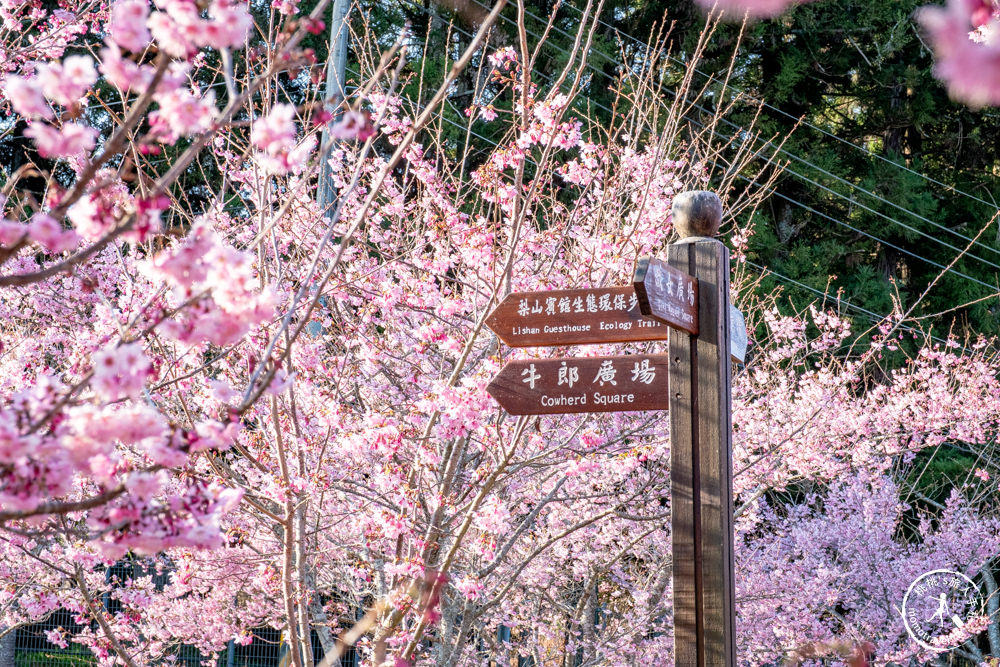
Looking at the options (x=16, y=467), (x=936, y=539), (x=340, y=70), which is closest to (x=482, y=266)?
(x=340, y=70)

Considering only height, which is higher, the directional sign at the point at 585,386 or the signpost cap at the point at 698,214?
the signpost cap at the point at 698,214

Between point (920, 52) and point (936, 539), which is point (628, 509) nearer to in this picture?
point (936, 539)

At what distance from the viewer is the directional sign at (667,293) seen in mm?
2576

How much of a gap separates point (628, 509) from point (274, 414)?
3.94 meters

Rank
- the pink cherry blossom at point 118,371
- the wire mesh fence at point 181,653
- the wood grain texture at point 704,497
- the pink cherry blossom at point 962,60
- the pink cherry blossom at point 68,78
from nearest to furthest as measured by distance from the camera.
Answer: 1. the pink cherry blossom at point 962,60
2. the pink cherry blossom at point 118,371
3. the pink cherry blossom at point 68,78
4. the wood grain texture at point 704,497
5. the wire mesh fence at point 181,653

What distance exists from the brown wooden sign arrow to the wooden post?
13cm

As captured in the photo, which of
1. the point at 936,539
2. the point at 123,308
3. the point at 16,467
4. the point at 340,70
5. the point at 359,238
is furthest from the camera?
the point at 936,539

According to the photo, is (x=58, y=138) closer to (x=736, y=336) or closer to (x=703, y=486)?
(x=703, y=486)

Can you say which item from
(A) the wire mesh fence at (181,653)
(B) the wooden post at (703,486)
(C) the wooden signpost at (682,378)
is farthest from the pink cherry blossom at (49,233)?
(A) the wire mesh fence at (181,653)

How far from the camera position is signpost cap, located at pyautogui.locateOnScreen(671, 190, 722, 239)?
3.10 metres

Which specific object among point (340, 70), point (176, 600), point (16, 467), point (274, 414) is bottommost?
point (16, 467)

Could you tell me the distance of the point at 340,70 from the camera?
20.5ft

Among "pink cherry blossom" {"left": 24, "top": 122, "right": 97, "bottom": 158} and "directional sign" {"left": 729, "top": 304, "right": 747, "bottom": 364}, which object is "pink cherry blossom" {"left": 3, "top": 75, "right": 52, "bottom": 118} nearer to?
"pink cherry blossom" {"left": 24, "top": 122, "right": 97, "bottom": 158}

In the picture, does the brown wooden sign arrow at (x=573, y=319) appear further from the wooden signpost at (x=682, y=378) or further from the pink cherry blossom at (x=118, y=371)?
the pink cherry blossom at (x=118, y=371)
